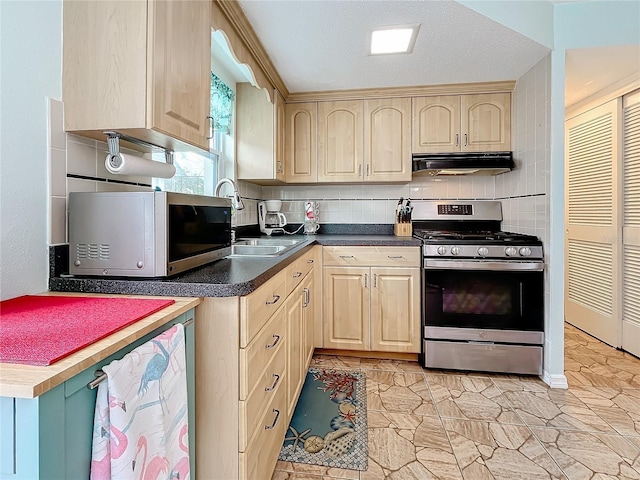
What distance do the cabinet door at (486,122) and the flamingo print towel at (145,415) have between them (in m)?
2.67

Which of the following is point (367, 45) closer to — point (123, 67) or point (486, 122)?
point (486, 122)

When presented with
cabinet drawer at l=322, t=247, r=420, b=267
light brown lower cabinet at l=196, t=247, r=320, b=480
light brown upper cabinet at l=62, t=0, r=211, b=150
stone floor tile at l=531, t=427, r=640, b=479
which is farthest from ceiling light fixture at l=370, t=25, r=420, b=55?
stone floor tile at l=531, t=427, r=640, b=479

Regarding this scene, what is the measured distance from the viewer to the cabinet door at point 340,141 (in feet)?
9.52

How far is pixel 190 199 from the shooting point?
133cm

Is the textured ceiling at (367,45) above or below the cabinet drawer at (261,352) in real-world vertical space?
above

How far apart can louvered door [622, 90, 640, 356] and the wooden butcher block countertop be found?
10.5 feet

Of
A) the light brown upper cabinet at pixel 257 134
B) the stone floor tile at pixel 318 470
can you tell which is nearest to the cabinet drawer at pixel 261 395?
the stone floor tile at pixel 318 470

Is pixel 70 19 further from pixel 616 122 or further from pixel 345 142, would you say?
pixel 616 122

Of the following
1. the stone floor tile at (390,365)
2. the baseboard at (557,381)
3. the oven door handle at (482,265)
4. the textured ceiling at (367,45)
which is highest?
the textured ceiling at (367,45)

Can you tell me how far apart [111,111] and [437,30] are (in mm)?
1779

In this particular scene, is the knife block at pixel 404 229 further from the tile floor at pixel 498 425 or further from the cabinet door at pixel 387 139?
the tile floor at pixel 498 425

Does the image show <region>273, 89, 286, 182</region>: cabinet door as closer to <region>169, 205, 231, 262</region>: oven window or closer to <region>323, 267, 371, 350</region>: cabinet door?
<region>323, 267, 371, 350</region>: cabinet door

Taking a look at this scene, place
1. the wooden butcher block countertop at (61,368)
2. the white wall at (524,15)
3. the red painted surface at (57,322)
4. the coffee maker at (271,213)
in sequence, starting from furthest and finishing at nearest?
the coffee maker at (271,213)
the white wall at (524,15)
the red painted surface at (57,322)
the wooden butcher block countertop at (61,368)

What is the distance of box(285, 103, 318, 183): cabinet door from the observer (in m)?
2.96
